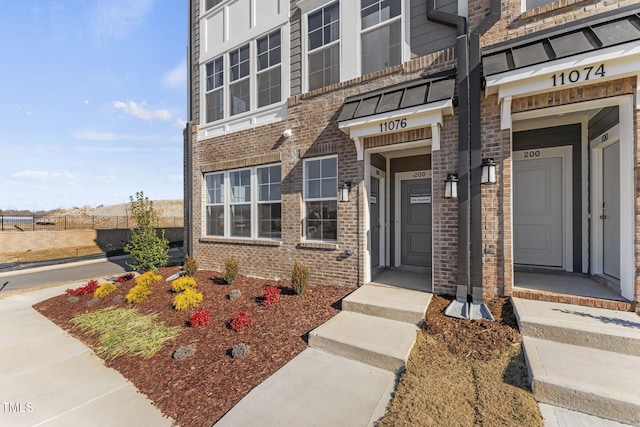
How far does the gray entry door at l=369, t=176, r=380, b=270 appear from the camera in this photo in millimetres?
6270

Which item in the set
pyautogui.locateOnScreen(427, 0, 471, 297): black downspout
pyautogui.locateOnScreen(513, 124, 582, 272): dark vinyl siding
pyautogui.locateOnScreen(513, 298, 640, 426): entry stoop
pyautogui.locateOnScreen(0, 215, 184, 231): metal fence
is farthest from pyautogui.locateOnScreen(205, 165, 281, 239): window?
pyautogui.locateOnScreen(0, 215, 184, 231): metal fence

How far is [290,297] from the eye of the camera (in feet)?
18.3

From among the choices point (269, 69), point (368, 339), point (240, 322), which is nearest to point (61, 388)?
point (240, 322)

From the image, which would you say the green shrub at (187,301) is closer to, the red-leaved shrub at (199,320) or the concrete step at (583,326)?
the red-leaved shrub at (199,320)

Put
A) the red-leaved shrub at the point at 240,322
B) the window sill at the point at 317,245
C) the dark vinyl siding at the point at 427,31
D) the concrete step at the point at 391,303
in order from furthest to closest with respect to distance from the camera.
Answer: the window sill at the point at 317,245 → the dark vinyl siding at the point at 427,31 → the red-leaved shrub at the point at 240,322 → the concrete step at the point at 391,303

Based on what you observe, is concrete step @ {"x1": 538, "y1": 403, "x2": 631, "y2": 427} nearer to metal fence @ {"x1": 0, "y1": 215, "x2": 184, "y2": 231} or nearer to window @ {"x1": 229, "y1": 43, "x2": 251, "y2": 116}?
window @ {"x1": 229, "y1": 43, "x2": 251, "y2": 116}

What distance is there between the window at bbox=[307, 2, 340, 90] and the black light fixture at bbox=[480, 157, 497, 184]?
3.62 metres

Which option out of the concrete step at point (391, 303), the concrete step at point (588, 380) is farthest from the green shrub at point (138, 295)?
the concrete step at point (588, 380)

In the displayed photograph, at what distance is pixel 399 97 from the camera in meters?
4.97

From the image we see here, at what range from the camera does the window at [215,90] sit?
849cm

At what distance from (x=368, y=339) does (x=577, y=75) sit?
4.52 m

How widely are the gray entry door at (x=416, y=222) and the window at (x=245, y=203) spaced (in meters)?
3.24

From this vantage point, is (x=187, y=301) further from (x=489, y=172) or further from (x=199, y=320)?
(x=489, y=172)

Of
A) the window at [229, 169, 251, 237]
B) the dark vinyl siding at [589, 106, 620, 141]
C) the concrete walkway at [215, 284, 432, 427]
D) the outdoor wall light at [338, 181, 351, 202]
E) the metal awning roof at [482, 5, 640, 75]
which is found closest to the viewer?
the concrete walkway at [215, 284, 432, 427]
